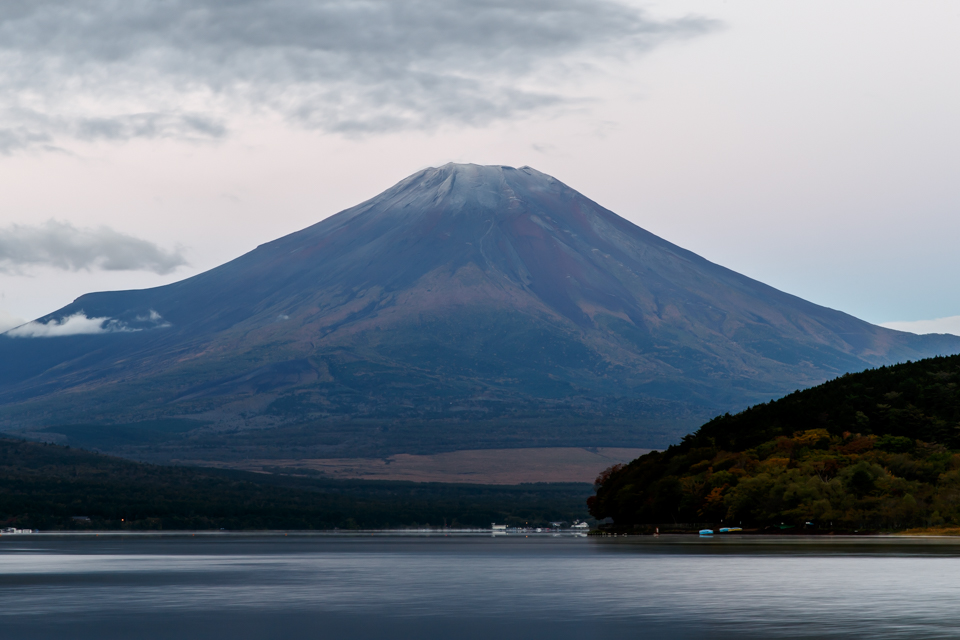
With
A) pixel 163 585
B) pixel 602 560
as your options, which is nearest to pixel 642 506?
pixel 602 560

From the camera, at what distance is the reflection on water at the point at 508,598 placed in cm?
3847

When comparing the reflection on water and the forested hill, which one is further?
the forested hill

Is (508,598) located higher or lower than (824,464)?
lower

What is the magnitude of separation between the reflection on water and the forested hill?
149 ft

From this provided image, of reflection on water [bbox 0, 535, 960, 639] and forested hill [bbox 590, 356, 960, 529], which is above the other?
forested hill [bbox 590, 356, 960, 529]

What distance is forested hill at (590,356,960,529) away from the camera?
423ft

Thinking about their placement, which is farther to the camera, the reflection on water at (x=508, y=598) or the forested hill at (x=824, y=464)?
the forested hill at (x=824, y=464)

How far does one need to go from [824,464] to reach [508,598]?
315 ft

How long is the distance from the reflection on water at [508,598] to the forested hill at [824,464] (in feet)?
149

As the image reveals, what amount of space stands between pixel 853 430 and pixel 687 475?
2167cm

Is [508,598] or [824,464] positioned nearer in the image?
[508,598]

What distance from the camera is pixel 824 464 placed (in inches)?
5472

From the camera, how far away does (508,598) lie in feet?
167

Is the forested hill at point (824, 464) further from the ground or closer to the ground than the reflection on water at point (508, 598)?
further from the ground
